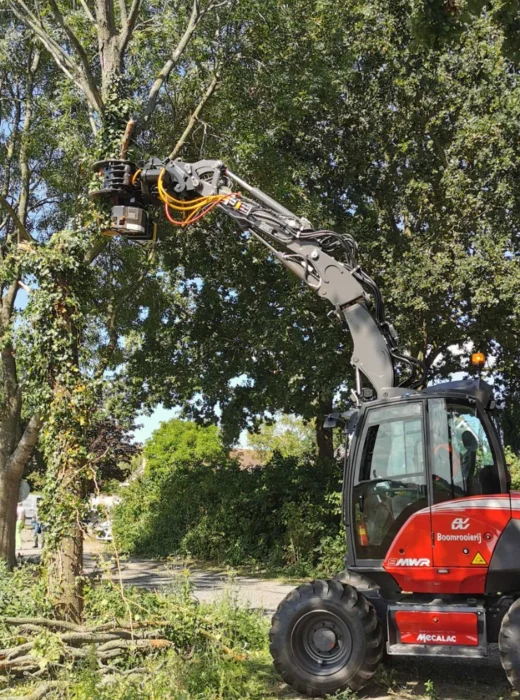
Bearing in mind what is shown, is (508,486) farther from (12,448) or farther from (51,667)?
(12,448)

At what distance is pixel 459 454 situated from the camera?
606cm

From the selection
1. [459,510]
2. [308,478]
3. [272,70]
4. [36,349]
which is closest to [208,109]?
[272,70]

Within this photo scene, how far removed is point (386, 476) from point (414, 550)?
26.7 inches

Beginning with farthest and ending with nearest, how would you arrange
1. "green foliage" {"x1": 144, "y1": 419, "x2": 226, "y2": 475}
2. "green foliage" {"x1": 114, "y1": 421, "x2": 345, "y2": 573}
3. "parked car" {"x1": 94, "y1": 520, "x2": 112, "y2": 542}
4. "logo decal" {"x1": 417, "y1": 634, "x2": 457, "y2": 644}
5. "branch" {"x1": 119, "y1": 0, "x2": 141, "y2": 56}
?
"green foliage" {"x1": 144, "y1": 419, "x2": 226, "y2": 475}
"green foliage" {"x1": 114, "y1": 421, "x2": 345, "y2": 573}
"branch" {"x1": 119, "y1": 0, "x2": 141, "y2": 56}
"parked car" {"x1": 94, "y1": 520, "x2": 112, "y2": 542}
"logo decal" {"x1": 417, "y1": 634, "x2": 457, "y2": 644}

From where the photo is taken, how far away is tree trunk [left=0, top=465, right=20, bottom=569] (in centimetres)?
1308

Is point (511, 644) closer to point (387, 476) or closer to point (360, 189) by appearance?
point (387, 476)

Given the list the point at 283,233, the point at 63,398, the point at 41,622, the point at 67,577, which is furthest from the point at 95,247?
the point at 41,622

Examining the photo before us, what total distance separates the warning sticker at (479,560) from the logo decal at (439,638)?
634mm

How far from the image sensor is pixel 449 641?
575 centimetres

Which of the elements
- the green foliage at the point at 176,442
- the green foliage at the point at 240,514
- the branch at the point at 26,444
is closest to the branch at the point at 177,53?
the branch at the point at 26,444

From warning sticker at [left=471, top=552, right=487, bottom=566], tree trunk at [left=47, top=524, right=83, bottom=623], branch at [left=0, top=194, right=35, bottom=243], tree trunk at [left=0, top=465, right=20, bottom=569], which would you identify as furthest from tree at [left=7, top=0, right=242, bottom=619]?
warning sticker at [left=471, top=552, right=487, bottom=566]

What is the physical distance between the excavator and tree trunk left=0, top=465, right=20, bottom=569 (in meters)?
8.39

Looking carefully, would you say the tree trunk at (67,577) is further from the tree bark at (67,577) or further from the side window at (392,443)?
the side window at (392,443)

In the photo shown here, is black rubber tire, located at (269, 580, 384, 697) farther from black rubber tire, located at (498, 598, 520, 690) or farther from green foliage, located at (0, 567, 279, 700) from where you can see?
black rubber tire, located at (498, 598, 520, 690)
